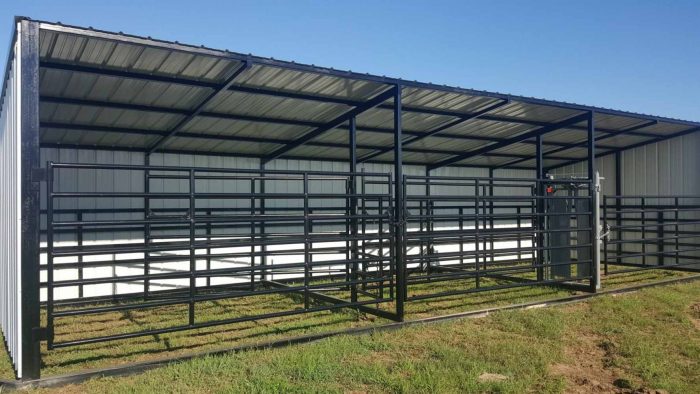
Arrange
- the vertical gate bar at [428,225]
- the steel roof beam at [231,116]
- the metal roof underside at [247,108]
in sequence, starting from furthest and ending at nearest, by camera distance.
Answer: the vertical gate bar at [428,225], the steel roof beam at [231,116], the metal roof underside at [247,108]

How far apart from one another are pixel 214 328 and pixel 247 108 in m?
3.08

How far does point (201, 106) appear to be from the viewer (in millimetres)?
6934

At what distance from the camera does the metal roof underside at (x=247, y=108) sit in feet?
18.2

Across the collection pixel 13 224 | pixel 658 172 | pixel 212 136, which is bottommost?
pixel 13 224

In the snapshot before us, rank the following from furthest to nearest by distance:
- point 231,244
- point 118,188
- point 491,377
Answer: point 118,188
point 231,244
point 491,377

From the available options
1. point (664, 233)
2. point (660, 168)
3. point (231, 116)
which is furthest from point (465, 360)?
point (660, 168)

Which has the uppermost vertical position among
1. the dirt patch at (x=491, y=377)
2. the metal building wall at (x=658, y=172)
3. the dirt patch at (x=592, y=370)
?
the metal building wall at (x=658, y=172)

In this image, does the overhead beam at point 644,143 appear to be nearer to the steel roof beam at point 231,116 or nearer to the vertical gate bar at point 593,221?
the steel roof beam at point 231,116

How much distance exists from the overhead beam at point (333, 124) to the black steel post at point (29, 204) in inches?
159

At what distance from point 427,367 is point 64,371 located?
3.34 meters

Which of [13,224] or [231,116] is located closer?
[13,224]

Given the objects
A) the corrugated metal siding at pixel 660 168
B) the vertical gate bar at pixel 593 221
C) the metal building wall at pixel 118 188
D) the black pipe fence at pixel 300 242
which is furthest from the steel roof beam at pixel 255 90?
the corrugated metal siding at pixel 660 168

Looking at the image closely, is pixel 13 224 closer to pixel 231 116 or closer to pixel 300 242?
pixel 300 242

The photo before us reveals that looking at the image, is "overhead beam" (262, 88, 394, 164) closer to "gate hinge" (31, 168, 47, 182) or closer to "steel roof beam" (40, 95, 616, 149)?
"steel roof beam" (40, 95, 616, 149)
